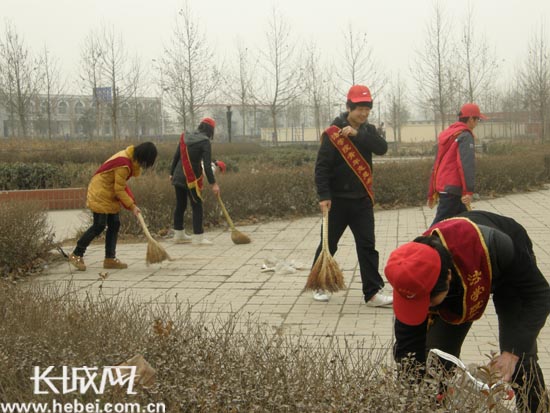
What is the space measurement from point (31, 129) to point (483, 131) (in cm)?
2953

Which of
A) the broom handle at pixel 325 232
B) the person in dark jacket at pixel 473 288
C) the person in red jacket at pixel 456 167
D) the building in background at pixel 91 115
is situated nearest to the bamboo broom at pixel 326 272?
the broom handle at pixel 325 232

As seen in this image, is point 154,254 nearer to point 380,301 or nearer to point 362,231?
point 362,231

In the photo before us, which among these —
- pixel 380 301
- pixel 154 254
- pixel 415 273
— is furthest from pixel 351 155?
pixel 415 273

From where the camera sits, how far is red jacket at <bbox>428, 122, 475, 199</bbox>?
7410 millimetres

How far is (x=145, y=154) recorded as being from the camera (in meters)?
7.92

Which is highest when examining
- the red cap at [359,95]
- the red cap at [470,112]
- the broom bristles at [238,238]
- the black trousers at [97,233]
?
the red cap at [359,95]

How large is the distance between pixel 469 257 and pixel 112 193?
5.63 m

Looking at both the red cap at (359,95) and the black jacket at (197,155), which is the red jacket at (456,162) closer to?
the red cap at (359,95)

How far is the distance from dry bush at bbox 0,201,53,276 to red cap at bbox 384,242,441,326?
5.76m

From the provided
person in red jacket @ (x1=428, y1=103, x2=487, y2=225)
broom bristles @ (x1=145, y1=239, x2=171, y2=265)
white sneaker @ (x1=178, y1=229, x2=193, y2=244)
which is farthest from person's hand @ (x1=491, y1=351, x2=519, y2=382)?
white sneaker @ (x1=178, y1=229, x2=193, y2=244)

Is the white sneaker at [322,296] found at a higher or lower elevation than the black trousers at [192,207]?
lower

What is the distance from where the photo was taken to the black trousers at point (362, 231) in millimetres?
6285

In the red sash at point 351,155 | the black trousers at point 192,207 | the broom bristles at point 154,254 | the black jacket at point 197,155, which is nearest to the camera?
the red sash at point 351,155

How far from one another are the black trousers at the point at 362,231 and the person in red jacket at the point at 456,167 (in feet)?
4.77
